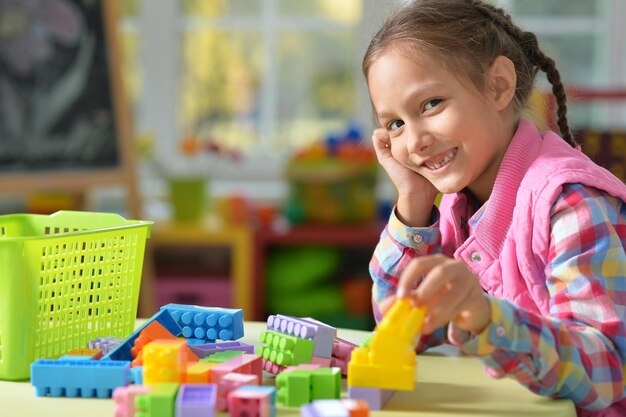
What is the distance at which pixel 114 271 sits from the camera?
106 cm

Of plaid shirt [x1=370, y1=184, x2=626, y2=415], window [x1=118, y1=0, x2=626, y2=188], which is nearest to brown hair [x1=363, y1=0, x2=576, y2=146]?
plaid shirt [x1=370, y1=184, x2=626, y2=415]

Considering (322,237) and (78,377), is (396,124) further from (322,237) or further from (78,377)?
(322,237)

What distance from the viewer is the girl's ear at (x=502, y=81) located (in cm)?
116

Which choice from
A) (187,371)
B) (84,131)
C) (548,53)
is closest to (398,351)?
(187,371)

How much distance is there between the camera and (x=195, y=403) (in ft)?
2.52

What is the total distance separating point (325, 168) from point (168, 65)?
797 mm

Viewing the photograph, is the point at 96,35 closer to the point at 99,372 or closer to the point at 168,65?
the point at 168,65

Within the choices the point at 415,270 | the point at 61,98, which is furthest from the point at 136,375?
the point at 61,98

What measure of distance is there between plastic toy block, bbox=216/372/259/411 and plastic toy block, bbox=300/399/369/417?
0.07 meters

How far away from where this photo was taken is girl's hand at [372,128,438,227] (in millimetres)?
1198

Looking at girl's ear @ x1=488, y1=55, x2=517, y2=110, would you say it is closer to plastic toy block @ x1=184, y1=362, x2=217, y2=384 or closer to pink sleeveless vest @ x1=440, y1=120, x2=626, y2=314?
pink sleeveless vest @ x1=440, y1=120, x2=626, y2=314

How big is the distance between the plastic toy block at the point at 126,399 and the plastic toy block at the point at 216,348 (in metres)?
0.16

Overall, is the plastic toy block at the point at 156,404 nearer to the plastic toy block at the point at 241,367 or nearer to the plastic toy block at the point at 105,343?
the plastic toy block at the point at 241,367

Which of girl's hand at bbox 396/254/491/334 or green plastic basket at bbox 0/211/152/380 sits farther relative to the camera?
green plastic basket at bbox 0/211/152/380
